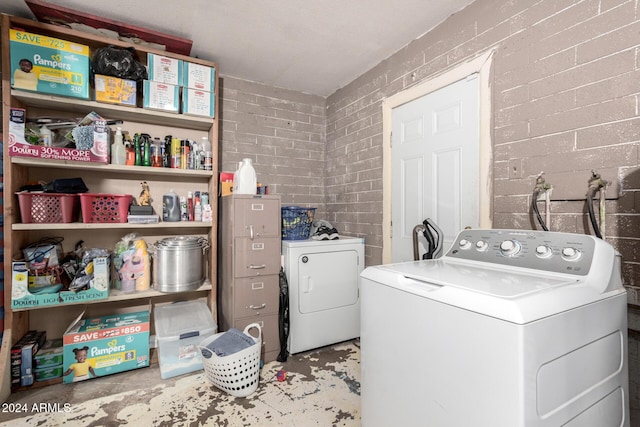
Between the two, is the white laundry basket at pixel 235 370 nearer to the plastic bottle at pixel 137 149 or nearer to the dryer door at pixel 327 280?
the dryer door at pixel 327 280

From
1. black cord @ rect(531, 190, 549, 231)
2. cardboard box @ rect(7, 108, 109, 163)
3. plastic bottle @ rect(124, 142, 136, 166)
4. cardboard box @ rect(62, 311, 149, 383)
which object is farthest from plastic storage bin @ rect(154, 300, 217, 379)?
black cord @ rect(531, 190, 549, 231)

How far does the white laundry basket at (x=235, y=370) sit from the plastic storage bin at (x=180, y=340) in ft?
0.86

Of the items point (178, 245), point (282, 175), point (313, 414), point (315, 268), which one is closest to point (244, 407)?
point (313, 414)

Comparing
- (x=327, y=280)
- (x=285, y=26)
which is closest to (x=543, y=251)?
(x=327, y=280)

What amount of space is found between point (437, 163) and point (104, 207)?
8.21 ft

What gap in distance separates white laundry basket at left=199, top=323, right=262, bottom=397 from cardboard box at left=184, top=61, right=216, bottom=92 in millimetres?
1986

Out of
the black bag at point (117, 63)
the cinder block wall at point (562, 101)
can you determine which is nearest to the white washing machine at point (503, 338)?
the cinder block wall at point (562, 101)

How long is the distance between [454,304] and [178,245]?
203 centimetres

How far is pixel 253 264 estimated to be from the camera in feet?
7.56

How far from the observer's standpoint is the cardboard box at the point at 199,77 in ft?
7.68

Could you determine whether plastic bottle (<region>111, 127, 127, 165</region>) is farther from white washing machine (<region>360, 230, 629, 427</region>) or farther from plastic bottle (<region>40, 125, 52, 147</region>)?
white washing machine (<region>360, 230, 629, 427</region>)

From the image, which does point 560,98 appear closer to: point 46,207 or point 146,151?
point 146,151

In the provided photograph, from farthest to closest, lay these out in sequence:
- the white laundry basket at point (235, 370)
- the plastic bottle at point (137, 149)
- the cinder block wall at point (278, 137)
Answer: the cinder block wall at point (278, 137) → the plastic bottle at point (137, 149) → the white laundry basket at point (235, 370)

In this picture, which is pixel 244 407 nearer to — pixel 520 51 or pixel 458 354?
pixel 458 354
